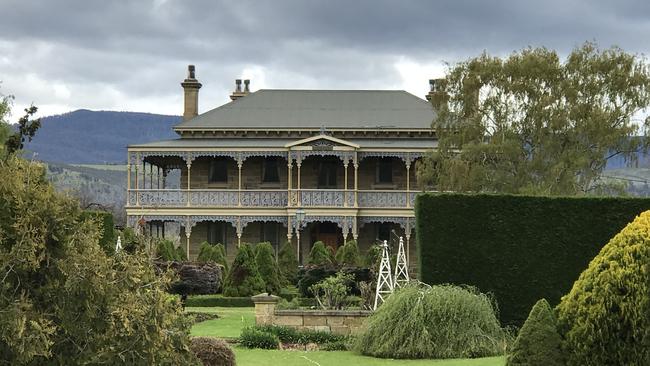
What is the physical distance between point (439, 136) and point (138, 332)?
37489 mm

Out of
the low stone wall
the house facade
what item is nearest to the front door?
the house facade

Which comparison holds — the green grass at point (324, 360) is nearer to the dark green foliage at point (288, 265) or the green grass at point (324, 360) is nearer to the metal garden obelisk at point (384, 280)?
the metal garden obelisk at point (384, 280)

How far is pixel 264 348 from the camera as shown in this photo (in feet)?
65.0

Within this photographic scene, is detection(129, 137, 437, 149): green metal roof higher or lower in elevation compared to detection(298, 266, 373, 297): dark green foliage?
higher

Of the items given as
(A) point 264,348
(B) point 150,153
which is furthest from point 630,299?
(B) point 150,153

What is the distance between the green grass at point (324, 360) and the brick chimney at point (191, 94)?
37055 millimetres

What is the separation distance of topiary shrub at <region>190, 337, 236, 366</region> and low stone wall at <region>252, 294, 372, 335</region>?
6435 millimetres

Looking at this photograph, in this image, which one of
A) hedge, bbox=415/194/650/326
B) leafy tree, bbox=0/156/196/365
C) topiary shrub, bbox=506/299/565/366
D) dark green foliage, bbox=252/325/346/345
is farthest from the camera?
hedge, bbox=415/194/650/326

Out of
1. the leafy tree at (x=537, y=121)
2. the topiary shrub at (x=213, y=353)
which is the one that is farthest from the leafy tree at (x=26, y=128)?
the topiary shrub at (x=213, y=353)

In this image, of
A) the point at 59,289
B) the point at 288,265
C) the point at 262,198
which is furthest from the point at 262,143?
the point at 59,289

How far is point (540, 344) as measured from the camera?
11.5 metres

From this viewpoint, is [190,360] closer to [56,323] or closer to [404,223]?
[56,323]

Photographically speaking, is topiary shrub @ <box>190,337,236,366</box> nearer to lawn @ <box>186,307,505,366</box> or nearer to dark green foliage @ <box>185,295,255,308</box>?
lawn @ <box>186,307,505,366</box>

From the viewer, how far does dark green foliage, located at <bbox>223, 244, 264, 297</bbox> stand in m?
32.3
